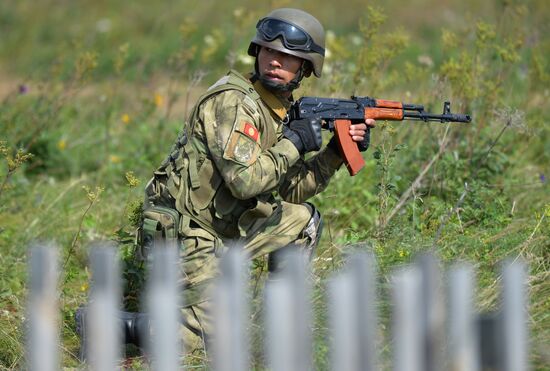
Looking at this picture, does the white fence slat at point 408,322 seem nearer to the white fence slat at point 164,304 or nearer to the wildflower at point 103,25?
the white fence slat at point 164,304

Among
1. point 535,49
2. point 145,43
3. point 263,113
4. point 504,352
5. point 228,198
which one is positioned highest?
point 145,43

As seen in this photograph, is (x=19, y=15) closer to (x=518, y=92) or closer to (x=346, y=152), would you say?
(x=518, y=92)

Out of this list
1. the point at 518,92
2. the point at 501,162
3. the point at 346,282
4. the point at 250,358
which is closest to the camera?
the point at 346,282

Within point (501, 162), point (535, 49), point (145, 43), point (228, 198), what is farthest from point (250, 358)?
point (145, 43)

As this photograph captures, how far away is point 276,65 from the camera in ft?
15.2

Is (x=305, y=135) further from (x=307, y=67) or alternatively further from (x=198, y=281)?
(x=198, y=281)

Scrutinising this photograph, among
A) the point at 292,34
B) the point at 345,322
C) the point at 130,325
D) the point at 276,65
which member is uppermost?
the point at 292,34

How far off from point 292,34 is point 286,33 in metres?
0.03

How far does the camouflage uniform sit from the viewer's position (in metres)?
4.39

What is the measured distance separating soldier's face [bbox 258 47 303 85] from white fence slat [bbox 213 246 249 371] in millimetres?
1841

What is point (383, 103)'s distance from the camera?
4.80 meters

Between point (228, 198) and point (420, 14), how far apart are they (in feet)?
34.5

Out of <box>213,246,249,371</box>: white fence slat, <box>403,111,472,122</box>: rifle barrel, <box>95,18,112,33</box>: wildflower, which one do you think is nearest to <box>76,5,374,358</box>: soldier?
<box>403,111,472,122</box>: rifle barrel

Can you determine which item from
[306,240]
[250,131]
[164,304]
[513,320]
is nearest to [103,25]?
[306,240]
